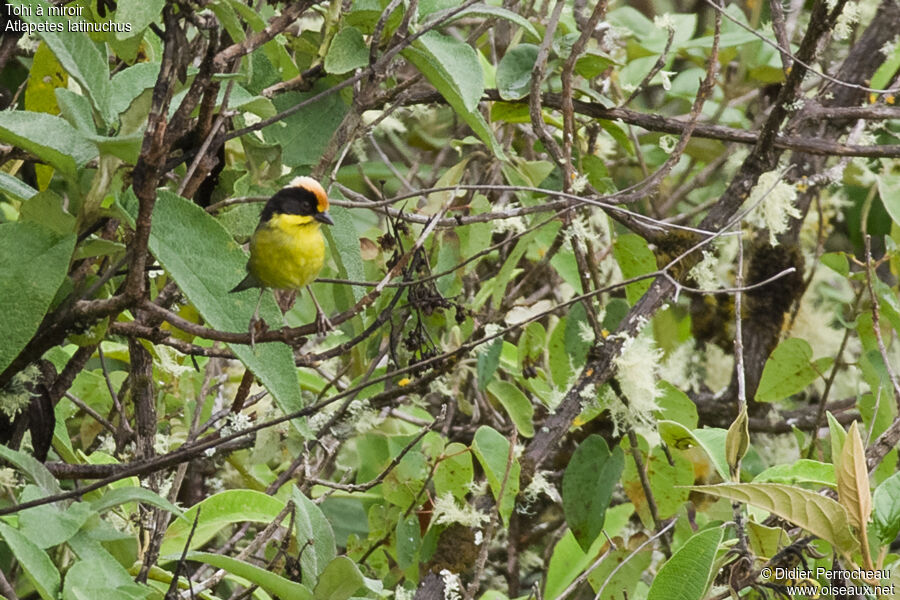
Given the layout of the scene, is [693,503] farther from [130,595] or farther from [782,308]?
[130,595]

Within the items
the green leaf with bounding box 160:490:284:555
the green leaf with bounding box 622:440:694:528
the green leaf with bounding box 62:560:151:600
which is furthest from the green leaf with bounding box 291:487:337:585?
the green leaf with bounding box 622:440:694:528

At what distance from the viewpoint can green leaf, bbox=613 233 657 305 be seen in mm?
1958

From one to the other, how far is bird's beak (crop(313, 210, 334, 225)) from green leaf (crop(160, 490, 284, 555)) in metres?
0.38

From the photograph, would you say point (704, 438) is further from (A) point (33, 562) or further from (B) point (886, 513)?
(A) point (33, 562)

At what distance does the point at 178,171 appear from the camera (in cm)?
168

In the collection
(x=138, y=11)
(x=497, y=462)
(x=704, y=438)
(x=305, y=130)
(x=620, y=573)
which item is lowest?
(x=620, y=573)

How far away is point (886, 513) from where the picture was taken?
130 centimetres

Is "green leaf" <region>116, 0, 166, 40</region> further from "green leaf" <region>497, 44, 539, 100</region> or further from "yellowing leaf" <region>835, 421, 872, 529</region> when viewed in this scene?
"yellowing leaf" <region>835, 421, 872, 529</region>

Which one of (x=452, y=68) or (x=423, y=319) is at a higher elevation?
(x=452, y=68)

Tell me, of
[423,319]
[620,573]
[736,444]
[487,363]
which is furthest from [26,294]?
[620,573]


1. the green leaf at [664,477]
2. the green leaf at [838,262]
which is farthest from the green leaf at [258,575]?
the green leaf at [838,262]

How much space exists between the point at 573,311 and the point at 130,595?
109cm

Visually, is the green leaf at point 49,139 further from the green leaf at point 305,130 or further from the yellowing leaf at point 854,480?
the yellowing leaf at point 854,480

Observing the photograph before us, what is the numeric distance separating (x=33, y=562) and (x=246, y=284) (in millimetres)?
403
